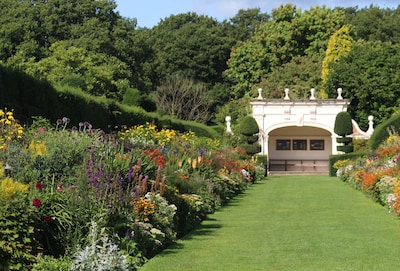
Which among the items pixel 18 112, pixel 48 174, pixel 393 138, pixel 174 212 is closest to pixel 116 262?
pixel 48 174

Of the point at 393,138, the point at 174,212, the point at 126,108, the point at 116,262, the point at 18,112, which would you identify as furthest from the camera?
the point at 126,108

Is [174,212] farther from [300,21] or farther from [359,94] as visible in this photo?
[300,21]

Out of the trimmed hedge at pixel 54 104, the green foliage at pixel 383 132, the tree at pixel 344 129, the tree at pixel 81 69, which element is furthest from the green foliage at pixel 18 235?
the tree at pixel 344 129

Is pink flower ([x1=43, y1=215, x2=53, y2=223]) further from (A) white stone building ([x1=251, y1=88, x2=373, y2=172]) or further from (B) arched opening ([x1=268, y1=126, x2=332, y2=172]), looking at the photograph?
(B) arched opening ([x1=268, y1=126, x2=332, y2=172])

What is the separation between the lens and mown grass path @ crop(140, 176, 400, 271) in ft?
26.4

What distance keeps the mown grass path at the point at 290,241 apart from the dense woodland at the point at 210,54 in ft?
74.0

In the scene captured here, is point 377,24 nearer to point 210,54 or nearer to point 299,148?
point 210,54

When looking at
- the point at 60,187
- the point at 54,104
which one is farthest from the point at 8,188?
the point at 54,104

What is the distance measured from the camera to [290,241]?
32.6ft

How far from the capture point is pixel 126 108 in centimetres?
2927

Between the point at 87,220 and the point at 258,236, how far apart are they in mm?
3486

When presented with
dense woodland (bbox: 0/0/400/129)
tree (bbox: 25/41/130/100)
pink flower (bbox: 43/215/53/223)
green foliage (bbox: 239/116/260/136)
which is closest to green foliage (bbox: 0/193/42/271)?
pink flower (bbox: 43/215/53/223)

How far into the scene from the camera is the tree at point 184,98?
5569cm

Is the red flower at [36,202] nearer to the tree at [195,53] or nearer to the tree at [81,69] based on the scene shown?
the tree at [81,69]
